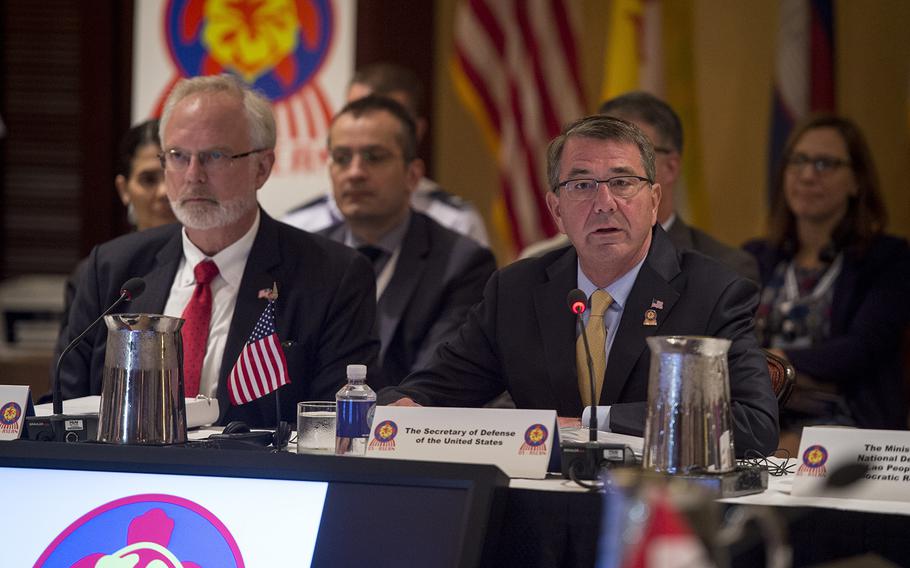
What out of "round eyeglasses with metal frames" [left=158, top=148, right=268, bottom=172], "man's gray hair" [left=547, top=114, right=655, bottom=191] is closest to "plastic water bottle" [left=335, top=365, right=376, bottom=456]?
"man's gray hair" [left=547, top=114, right=655, bottom=191]

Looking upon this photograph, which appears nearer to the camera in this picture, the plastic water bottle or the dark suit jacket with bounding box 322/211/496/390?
the plastic water bottle

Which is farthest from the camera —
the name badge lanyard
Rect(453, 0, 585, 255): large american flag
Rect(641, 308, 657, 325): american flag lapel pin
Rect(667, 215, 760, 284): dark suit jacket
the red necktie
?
Rect(453, 0, 585, 255): large american flag

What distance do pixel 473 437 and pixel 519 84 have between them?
14.8 ft

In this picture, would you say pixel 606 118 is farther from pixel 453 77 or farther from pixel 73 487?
pixel 453 77

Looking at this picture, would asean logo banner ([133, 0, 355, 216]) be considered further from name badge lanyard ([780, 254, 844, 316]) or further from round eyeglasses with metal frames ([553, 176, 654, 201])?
round eyeglasses with metal frames ([553, 176, 654, 201])

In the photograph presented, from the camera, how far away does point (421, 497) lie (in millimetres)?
1888

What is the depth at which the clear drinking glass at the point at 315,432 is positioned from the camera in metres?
2.49

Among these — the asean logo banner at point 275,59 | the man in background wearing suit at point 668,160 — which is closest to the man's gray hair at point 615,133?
the man in background wearing suit at point 668,160

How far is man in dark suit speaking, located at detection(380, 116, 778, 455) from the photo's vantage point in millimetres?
2869

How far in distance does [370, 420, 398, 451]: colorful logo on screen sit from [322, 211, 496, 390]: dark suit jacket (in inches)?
77.1

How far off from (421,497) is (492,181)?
17.5 ft

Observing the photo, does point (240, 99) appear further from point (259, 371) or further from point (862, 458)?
point (862, 458)

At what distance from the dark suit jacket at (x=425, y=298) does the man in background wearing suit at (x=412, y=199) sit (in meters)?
0.56

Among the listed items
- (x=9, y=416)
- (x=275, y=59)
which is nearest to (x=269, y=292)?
(x=9, y=416)
